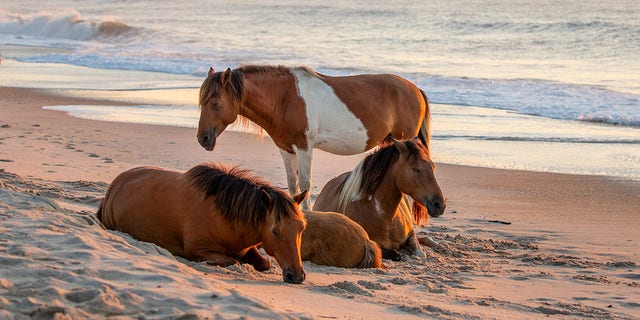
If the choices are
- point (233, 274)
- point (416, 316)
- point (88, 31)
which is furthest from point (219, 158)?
point (88, 31)

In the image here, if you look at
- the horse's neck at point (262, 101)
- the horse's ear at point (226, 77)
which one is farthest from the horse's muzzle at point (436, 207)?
the horse's ear at point (226, 77)

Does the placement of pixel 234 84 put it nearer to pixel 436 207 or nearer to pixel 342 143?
pixel 342 143

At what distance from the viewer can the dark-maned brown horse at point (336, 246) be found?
6730 millimetres

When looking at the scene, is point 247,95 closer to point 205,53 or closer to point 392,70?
point 392,70

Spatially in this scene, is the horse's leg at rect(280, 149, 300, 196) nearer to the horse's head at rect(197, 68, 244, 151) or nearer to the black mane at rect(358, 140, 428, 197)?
the horse's head at rect(197, 68, 244, 151)

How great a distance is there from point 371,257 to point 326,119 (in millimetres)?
2444

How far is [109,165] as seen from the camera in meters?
10.8

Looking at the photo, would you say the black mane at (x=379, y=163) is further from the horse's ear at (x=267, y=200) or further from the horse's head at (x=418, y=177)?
the horse's ear at (x=267, y=200)

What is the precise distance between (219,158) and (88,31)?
28.2 meters

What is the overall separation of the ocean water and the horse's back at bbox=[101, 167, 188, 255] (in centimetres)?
622

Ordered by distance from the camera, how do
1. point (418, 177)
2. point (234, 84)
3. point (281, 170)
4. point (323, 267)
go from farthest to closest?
point (281, 170) → point (234, 84) → point (418, 177) → point (323, 267)

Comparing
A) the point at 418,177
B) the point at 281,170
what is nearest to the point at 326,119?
the point at 418,177

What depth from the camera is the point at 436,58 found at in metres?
26.5

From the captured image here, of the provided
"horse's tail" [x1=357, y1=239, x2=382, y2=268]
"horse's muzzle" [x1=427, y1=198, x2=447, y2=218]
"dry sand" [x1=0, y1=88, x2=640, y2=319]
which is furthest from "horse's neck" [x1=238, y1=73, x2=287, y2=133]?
"horse's tail" [x1=357, y1=239, x2=382, y2=268]
